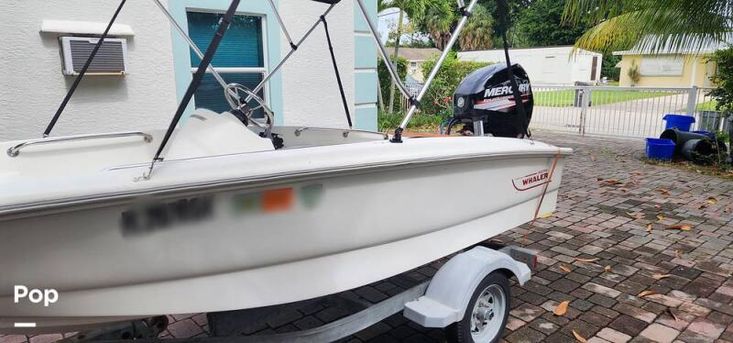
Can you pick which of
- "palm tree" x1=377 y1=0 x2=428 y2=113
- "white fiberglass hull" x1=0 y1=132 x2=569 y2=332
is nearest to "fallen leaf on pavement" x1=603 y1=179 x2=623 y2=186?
"white fiberglass hull" x1=0 y1=132 x2=569 y2=332

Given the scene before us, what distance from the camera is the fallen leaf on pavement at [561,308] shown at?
→ 3018 mm

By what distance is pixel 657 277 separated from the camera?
11.6 ft

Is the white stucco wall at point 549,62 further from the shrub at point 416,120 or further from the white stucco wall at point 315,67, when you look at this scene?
the white stucco wall at point 315,67

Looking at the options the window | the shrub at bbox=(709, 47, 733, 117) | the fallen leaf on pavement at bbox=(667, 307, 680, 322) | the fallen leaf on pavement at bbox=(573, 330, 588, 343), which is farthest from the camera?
the shrub at bbox=(709, 47, 733, 117)

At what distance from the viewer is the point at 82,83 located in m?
3.87

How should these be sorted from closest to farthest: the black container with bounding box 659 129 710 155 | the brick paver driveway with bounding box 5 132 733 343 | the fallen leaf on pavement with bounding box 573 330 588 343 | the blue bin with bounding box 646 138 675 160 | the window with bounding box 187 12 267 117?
the fallen leaf on pavement with bounding box 573 330 588 343 < the brick paver driveway with bounding box 5 132 733 343 < the window with bounding box 187 12 267 117 < the black container with bounding box 659 129 710 155 < the blue bin with bounding box 646 138 675 160

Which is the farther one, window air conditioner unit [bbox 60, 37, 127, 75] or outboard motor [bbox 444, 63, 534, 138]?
window air conditioner unit [bbox 60, 37, 127, 75]

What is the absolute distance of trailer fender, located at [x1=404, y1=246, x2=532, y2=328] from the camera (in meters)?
2.27

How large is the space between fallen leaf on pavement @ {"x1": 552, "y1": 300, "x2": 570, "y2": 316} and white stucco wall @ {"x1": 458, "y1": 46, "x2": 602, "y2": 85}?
27337 millimetres

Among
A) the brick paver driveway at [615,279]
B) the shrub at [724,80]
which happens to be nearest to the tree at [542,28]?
the shrub at [724,80]

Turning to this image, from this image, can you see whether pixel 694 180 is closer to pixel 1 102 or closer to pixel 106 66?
pixel 106 66

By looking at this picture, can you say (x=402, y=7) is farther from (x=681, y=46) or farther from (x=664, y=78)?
(x=664, y=78)

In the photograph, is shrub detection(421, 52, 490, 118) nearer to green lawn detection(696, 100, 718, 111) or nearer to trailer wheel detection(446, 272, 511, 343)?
green lawn detection(696, 100, 718, 111)

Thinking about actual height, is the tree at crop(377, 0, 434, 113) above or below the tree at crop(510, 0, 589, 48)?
below
